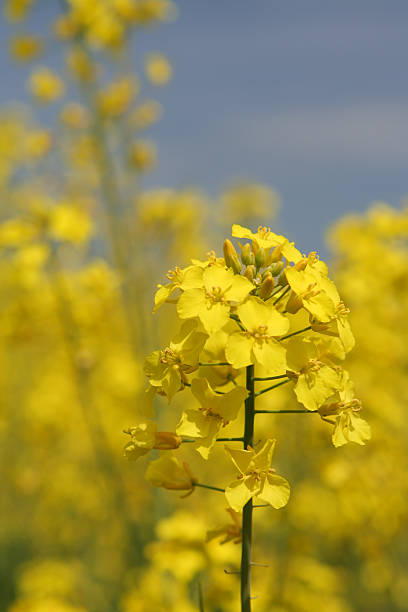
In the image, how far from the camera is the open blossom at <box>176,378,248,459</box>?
145 cm

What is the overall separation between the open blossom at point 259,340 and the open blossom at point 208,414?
84mm

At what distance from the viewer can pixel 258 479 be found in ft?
4.87

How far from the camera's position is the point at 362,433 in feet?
5.32

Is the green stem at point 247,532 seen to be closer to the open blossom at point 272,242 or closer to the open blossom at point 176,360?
the open blossom at point 176,360

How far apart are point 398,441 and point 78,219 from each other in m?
2.62

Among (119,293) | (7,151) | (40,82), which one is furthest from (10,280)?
(7,151)

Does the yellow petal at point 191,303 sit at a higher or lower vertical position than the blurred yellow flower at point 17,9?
lower

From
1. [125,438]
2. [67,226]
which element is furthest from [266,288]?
[125,438]

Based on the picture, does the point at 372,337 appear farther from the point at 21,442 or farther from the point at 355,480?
the point at 21,442

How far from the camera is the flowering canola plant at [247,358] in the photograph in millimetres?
1438

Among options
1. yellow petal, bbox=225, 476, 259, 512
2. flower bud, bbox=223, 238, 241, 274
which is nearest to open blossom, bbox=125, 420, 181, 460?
yellow petal, bbox=225, 476, 259, 512

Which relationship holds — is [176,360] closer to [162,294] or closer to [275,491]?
[162,294]

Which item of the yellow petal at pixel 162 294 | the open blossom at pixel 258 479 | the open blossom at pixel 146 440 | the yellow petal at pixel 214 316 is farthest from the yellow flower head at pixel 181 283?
the open blossom at pixel 258 479

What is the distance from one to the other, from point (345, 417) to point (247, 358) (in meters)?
0.37
